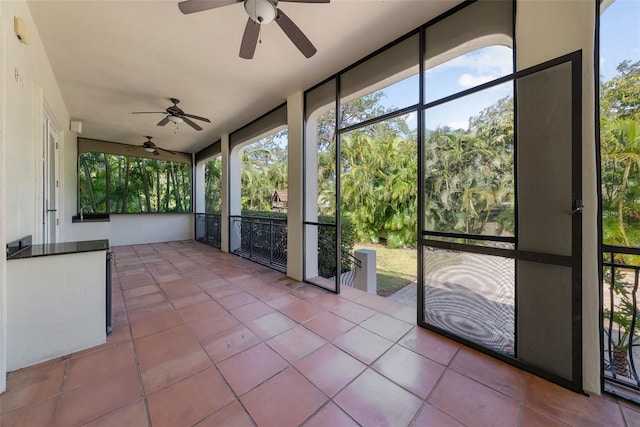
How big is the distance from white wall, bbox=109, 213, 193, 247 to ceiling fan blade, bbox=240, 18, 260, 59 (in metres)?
6.62

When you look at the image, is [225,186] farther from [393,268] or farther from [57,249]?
[393,268]

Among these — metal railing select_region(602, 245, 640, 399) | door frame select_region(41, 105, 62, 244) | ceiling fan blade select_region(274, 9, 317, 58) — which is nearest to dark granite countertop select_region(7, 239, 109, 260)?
door frame select_region(41, 105, 62, 244)

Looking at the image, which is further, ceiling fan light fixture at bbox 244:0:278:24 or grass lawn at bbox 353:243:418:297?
grass lawn at bbox 353:243:418:297

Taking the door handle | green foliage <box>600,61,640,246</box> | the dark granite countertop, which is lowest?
the dark granite countertop

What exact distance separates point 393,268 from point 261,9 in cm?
568

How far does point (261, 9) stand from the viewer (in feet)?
5.44

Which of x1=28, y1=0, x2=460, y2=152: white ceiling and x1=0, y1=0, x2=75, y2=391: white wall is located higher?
x1=28, y1=0, x2=460, y2=152: white ceiling

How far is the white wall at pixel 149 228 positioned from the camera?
6523mm

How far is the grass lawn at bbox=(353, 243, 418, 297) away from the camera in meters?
4.95

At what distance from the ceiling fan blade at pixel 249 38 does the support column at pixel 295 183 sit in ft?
5.13

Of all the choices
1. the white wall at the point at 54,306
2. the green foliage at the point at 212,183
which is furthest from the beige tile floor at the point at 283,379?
the green foliage at the point at 212,183

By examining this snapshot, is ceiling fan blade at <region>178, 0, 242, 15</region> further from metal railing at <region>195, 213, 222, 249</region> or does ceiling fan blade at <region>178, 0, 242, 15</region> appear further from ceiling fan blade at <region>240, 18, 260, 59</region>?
metal railing at <region>195, 213, 222, 249</region>

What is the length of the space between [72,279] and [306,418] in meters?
2.00

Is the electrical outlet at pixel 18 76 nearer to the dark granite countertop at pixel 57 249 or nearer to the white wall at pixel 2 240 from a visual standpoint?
the white wall at pixel 2 240
